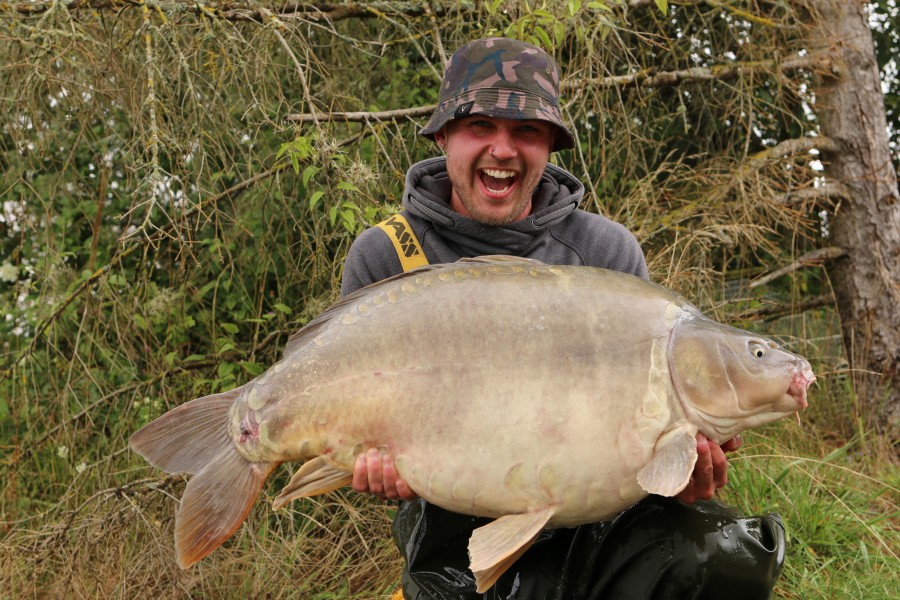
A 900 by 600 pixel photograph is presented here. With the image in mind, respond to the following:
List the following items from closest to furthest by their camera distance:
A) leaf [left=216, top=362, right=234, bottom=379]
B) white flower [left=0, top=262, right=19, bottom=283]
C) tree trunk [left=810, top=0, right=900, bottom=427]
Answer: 1. leaf [left=216, top=362, right=234, bottom=379]
2. white flower [left=0, top=262, right=19, bottom=283]
3. tree trunk [left=810, top=0, right=900, bottom=427]

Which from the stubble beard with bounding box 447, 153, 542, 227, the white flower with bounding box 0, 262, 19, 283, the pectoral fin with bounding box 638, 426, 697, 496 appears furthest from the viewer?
the white flower with bounding box 0, 262, 19, 283

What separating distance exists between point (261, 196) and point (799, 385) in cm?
226

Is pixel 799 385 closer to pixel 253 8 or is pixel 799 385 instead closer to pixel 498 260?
pixel 498 260

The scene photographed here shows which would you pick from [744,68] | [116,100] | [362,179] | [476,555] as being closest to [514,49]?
[362,179]

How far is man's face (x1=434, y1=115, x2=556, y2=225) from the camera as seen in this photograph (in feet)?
6.61

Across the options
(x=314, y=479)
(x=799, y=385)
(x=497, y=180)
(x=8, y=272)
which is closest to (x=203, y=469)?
(x=314, y=479)

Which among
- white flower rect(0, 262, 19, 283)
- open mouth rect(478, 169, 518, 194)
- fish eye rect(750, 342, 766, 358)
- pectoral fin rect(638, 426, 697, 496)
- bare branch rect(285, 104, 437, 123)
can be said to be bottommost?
white flower rect(0, 262, 19, 283)

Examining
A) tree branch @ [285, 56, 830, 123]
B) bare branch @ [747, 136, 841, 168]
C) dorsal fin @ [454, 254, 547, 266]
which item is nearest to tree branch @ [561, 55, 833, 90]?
tree branch @ [285, 56, 830, 123]

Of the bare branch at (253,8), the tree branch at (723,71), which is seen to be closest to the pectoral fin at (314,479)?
the bare branch at (253,8)

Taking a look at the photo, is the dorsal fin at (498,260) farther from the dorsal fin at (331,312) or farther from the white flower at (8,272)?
the white flower at (8,272)

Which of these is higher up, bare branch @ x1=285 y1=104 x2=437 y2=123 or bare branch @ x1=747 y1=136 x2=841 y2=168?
bare branch @ x1=285 y1=104 x2=437 y2=123

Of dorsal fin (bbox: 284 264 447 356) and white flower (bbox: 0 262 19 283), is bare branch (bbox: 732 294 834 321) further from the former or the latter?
white flower (bbox: 0 262 19 283)

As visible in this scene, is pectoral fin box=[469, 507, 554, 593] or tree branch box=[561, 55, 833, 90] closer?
pectoral fin box=[469, 507, 554, 593]

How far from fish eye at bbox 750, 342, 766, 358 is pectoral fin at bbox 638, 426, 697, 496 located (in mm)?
→ 170
